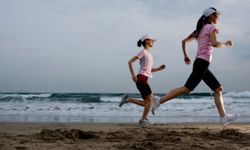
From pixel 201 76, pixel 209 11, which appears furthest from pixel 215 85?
pixel 209 11

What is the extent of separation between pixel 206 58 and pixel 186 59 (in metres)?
0.41

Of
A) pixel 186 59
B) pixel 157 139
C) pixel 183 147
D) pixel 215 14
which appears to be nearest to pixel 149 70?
pixel 186 59

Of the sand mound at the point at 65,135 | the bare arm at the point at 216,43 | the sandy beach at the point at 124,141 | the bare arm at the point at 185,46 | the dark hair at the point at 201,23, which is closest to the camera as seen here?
the sandy beach at the point at 124,141

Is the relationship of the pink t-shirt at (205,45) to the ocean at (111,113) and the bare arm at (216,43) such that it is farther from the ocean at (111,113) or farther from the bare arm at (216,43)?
the ocean at (111,113)

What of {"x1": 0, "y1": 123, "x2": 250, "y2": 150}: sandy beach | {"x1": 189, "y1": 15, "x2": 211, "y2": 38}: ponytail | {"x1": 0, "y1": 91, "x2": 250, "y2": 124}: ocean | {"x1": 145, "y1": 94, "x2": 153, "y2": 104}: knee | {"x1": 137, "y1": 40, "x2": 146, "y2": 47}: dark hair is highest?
{"x1": 189, "y1": 15, "x2": 211, "y2": 38}: ponytail

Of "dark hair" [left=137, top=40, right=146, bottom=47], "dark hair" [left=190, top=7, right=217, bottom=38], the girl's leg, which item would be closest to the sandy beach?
the girl's leg

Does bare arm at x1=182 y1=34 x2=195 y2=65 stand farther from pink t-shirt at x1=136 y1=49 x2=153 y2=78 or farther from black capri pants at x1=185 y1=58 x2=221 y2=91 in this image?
pink t-shirt at x1=136 y1=49 x2=153 y2=78

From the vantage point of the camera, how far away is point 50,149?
4.07 meters

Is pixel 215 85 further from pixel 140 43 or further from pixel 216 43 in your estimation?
pixel 140 43

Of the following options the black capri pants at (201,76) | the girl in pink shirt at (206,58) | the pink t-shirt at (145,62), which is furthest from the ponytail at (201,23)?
the pink t-shirt at (145,62)

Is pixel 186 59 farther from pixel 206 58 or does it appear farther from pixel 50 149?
pixel 50 149

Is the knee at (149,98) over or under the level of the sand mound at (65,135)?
over

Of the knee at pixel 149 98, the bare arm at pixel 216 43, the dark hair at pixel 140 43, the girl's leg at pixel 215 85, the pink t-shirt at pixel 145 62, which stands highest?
the dark hair at pixel 140 43

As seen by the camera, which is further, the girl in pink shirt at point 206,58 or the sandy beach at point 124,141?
the girl in pink shirt at point 206,58
